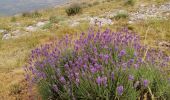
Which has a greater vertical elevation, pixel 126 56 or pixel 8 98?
pixel 126 56

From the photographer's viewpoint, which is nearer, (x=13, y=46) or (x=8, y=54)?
(x=8, y=54)

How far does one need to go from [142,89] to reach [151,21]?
584 centimetres

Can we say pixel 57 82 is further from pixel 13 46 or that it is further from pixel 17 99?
pixel 13 46

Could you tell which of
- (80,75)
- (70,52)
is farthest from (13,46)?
(80,75)

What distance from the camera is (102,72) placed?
12.6 ft

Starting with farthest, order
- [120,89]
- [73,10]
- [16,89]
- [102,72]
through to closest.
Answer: [73,10]
[16,89]
[102,72]
[120,89]

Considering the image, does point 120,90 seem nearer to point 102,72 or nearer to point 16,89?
point 102,72

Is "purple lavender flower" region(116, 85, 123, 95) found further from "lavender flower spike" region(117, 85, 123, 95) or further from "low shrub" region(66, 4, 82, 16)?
"low shrub" region(66, 4, 82, 16)

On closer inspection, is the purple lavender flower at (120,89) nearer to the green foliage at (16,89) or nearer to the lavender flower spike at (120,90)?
the lavender flower spike at (120,90)

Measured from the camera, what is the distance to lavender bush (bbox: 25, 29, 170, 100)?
12.7 feet

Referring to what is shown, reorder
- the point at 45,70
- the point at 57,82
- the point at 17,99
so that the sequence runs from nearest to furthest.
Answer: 1. the point at 57,82
2. the point at 45,70
3. the point at 17,99

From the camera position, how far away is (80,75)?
403cm

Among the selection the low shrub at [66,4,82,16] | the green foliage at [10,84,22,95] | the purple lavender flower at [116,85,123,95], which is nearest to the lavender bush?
the purple lavender flower at [116,85,123,95]

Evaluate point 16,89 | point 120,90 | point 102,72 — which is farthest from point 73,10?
point 120,90
